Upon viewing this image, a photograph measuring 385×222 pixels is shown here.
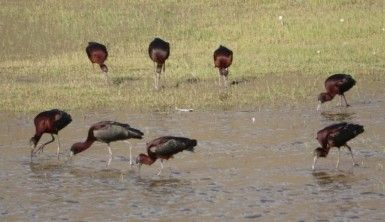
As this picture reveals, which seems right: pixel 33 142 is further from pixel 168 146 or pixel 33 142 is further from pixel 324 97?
pixel 324 97

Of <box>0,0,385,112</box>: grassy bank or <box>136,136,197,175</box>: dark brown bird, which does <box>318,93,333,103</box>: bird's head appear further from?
<box>136,136,197,175</box>: dark brown bird

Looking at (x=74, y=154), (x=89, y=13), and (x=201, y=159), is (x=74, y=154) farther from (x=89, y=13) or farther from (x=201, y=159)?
(x=89, y=13)

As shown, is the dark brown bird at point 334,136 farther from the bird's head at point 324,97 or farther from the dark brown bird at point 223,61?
the dark brown bird at point 223,61

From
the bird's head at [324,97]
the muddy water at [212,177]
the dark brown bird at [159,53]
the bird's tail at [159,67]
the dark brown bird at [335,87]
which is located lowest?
the muddy water at [212,177]

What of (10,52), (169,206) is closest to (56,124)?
(169,206)

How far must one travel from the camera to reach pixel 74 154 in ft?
45.0

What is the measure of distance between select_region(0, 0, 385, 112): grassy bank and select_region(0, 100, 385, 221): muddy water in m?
2.19

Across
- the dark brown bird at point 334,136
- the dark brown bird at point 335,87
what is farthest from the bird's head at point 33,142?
the dark brown bird at point 335,87

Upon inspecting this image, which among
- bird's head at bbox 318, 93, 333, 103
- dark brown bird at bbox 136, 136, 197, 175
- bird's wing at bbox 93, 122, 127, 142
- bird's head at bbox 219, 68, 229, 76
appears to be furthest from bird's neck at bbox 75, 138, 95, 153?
bird's head at bbox 219, 68, 229, 76

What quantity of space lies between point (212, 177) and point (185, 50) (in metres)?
14.7

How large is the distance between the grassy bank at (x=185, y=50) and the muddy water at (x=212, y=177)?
2.19 metres

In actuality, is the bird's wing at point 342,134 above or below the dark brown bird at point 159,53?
below

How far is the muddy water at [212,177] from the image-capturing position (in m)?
10.7

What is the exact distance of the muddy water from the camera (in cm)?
1066
